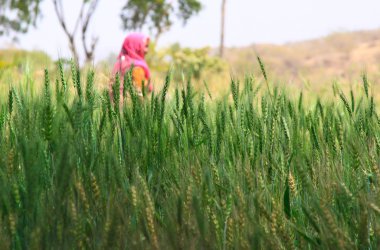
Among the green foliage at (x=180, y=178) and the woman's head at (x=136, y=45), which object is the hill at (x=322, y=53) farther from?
the green foliage at (x=180, y=178)

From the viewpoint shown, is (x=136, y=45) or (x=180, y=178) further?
(x=136, y=45)

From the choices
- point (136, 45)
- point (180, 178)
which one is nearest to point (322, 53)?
point (136, 45)

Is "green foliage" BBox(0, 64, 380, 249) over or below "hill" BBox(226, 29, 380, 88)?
over

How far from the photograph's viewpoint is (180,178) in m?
1.28

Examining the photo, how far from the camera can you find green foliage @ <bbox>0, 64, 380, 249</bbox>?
105cm

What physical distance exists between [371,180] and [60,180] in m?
0.63

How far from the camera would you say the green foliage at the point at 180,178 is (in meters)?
1.05

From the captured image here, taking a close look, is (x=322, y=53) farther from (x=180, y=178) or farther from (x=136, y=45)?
(x=180, y=178)

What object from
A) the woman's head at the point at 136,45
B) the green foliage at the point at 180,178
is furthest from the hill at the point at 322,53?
the green foliage at the point at 180,178

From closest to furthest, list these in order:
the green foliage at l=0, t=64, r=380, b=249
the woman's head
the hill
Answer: the green foliage at l=0, t=64, r=380, b=249 → the woman's head → the hill

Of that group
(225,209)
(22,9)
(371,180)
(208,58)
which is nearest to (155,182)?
(225,209)

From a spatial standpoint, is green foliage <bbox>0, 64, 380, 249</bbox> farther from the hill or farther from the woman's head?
the hill

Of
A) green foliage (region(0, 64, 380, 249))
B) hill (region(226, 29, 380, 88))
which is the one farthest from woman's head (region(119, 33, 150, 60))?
hill (region(226, 29, 380, 88))

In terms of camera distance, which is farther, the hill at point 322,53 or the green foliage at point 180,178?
the hill at point 322,53
